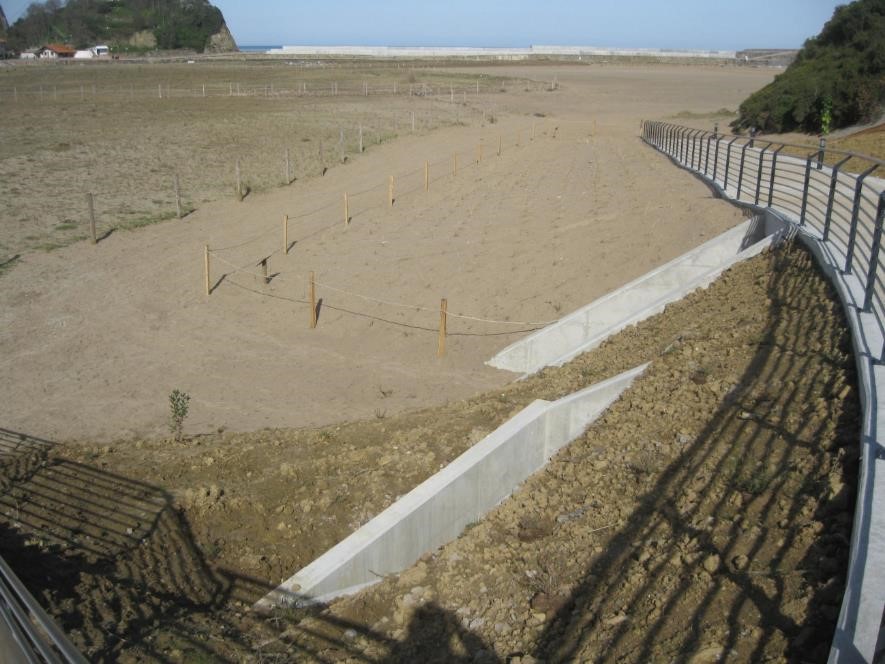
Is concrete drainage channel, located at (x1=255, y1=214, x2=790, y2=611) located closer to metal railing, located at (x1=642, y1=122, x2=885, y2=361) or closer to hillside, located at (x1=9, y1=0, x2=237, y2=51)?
metal railing, located at (x1=642, y1=122, x2=885, y2=361)

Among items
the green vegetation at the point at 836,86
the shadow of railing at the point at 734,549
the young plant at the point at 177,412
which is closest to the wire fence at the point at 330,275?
the young plant at the point at 177,412

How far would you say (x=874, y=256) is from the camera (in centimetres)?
779

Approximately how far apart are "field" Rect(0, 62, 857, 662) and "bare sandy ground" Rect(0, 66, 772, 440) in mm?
85

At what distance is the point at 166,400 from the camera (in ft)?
45.3

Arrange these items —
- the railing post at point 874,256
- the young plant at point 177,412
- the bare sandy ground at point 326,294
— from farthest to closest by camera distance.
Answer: the bare sandy ground at point 326,294 → the young plant at point 177,412 → the railing post at point 874,256

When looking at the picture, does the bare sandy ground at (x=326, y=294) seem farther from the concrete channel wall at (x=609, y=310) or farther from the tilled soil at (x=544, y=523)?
the tilled soil at (x=544, y=523)

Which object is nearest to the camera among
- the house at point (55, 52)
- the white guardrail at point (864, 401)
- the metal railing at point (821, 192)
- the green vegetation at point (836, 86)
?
the white guardrail at point (864, 401)

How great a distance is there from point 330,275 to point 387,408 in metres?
6.98

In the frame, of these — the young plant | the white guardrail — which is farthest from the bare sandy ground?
the white guardrail

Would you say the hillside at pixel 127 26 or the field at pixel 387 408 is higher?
the hillside at pixel 127 26

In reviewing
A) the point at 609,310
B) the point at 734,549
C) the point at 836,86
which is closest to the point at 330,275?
the point at 609,310

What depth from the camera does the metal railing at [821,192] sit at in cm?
856

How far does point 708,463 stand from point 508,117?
45.5 metres

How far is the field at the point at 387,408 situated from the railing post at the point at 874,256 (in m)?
0.40
